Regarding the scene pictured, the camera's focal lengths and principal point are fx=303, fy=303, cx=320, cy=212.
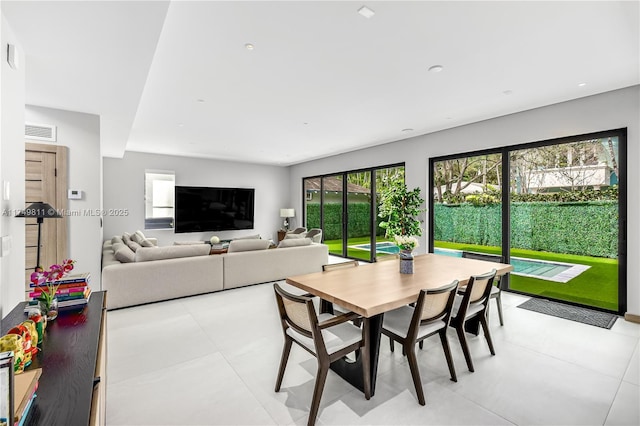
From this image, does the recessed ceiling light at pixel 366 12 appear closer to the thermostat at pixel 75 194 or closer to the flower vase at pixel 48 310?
the flower vase at pixel 48 310

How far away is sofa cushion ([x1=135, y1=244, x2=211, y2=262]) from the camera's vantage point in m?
4.11

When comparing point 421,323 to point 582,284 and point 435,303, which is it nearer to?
point 435,303

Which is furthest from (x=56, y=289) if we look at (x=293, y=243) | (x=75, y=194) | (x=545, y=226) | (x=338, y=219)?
(x=338, y=219)

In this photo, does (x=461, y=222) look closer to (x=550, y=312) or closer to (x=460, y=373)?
(x=550, y=312)

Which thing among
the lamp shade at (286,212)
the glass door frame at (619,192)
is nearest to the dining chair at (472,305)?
the glass door frame at (619,192)

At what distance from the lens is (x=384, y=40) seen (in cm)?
250

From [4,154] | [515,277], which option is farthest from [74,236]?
[515,277]

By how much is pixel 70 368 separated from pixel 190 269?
3.22 m

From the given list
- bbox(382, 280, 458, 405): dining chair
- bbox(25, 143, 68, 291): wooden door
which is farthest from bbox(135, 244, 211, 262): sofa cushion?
bbox(382, 280, 458, 405): dining chair

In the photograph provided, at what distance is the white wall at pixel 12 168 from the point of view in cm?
175

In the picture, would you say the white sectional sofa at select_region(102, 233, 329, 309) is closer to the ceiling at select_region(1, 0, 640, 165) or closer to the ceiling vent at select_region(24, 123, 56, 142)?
the ceiling vent at select_region(24, 123, 56, 142)

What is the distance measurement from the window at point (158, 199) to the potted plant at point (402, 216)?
670 centimetres

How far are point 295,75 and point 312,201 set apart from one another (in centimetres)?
593

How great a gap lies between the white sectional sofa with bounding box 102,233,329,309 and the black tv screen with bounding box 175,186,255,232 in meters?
2.56
